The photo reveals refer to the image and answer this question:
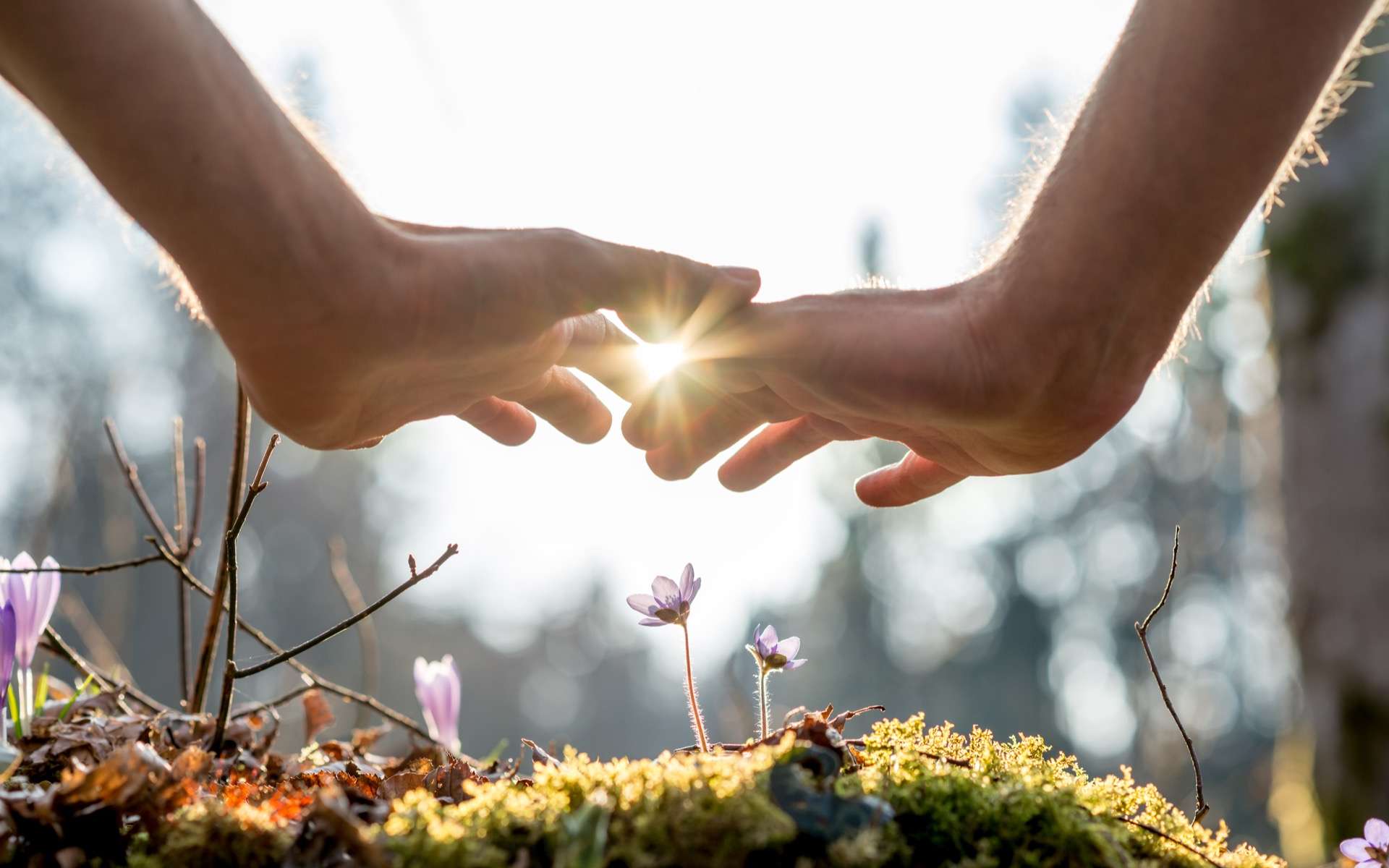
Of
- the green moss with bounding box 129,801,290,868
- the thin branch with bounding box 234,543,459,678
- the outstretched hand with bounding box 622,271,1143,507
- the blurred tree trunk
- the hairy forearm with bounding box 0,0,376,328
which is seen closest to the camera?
the green moss with bounding box 129,801,290,868

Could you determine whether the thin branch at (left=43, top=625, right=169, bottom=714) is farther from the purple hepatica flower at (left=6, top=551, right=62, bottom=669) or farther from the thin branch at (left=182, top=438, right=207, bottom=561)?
the thin branch at (left=182, top=438, right=207, bottom=561)

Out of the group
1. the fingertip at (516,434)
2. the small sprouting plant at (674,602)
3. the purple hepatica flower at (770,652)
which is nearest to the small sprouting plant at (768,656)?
the purple hepatica flower at (770,652)

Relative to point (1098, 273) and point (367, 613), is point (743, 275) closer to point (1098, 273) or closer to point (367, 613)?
point (1098, 273)

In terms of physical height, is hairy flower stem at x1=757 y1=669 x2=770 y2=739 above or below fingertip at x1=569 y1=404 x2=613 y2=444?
below

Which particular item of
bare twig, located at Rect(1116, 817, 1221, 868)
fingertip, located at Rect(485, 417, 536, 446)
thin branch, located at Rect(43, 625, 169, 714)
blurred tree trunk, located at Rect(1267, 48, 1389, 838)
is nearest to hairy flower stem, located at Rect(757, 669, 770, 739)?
bare twig, located at Rect(1116, 817, 1221, 868)

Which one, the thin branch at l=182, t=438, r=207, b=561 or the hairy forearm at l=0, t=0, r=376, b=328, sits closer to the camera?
the hairy forearm at l=0, t=0, r=376, b=328

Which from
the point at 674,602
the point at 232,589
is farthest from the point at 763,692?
the point at 232,589
